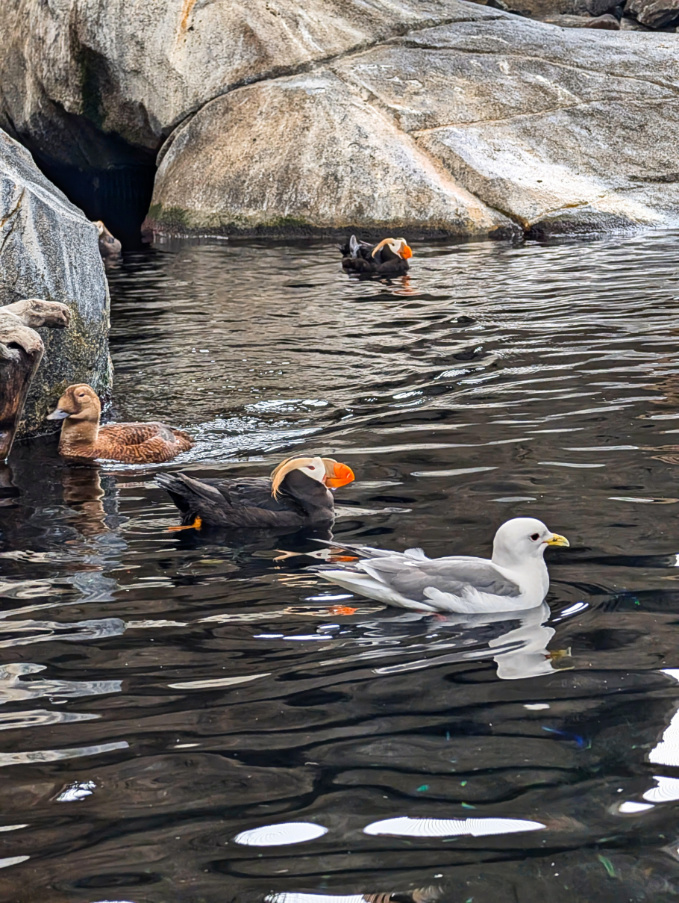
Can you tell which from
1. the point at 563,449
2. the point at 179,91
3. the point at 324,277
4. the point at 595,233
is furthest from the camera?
the point at 179,91

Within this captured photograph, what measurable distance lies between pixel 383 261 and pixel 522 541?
11.6m

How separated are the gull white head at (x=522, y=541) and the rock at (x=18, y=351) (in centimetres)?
417

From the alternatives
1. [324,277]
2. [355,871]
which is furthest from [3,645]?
[324,277]

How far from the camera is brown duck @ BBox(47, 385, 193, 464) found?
7586 millimetres

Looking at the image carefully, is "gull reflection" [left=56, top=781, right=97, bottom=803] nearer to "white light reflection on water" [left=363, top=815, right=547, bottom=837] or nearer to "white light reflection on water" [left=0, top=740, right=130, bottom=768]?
"white light reflection on water" [left=0, top=740, right=130, bottom=768]

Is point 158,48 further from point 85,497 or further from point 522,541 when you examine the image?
point 522,541

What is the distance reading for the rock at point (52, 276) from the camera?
873cm

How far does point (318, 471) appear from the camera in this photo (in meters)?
6.04

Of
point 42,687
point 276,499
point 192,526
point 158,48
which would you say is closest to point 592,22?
point 158,48

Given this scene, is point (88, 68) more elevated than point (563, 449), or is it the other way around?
point (88, 68)

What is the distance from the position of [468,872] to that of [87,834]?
1.00m

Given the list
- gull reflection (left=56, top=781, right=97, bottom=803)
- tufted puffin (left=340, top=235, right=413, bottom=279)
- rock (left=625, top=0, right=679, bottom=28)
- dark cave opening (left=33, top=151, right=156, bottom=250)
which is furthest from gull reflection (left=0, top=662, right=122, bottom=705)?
rock (left=625, top=0, right=679, bottom=28)

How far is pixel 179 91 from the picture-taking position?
921 inches

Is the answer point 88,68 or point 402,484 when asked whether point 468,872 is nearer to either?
point 402,484
